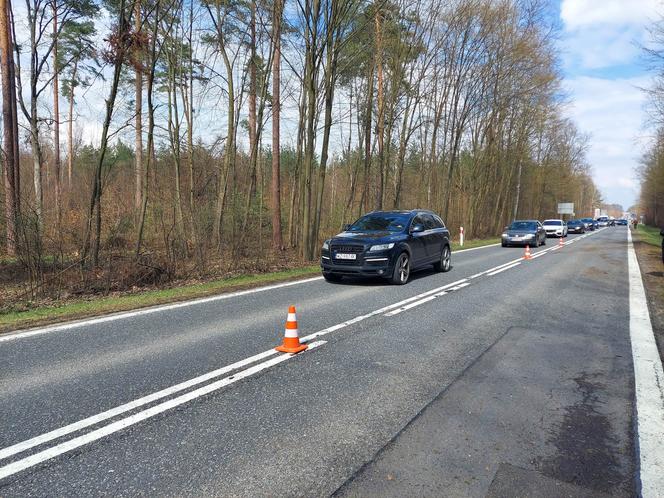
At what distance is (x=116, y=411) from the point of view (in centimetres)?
351

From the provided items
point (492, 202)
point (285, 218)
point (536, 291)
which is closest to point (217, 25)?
point (285, 218)

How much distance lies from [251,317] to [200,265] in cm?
576

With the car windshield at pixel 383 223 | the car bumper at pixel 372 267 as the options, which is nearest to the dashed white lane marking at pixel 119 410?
the car bumper at pixel 372 267

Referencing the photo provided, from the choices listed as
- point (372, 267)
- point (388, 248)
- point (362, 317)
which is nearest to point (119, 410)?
point (362, 317)

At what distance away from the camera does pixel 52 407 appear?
11.8 feet

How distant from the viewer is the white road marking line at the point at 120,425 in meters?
2.75

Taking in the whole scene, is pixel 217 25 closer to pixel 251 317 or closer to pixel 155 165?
pixel 155 165

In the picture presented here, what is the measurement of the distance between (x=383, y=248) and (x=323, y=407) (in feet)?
22.3

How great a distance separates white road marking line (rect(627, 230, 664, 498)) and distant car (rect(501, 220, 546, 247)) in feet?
59.5

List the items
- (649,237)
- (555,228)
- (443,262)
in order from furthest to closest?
1. (649,237)
2. (555,228)
3. (443,262)

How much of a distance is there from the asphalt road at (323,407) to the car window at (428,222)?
567cm

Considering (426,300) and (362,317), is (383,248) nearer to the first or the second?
(426,300)

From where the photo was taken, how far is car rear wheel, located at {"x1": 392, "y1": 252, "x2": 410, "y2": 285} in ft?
34.1

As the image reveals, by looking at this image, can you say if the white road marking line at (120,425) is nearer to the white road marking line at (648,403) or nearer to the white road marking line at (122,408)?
the white road marking line at (122,408)
